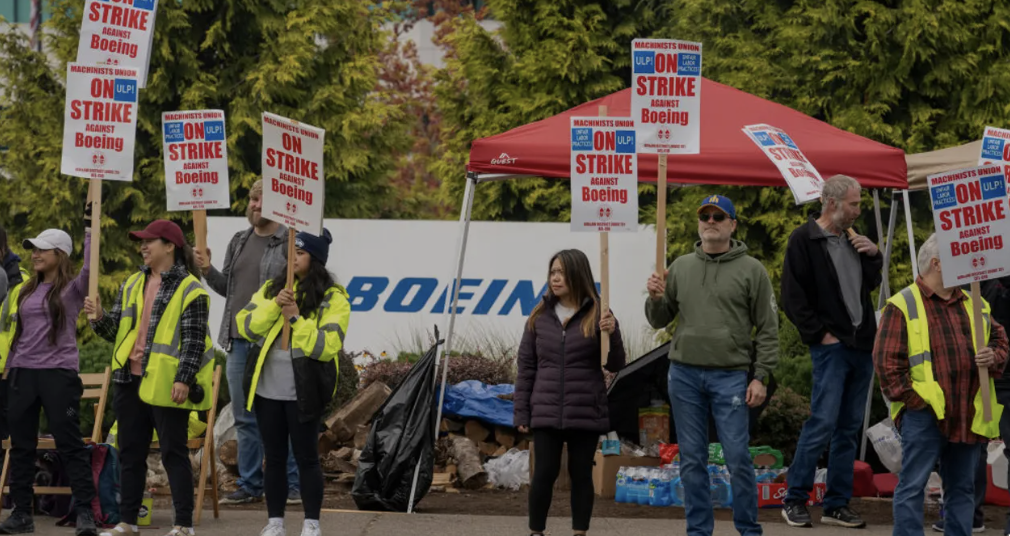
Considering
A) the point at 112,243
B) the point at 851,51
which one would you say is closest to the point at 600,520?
the point at 851,51

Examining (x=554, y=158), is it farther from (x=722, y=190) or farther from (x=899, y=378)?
(x=722, y=190)

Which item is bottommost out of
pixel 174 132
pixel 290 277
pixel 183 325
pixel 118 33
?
pixel 183 325

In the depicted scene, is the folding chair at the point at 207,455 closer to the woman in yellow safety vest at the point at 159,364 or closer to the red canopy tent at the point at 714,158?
the woman in yellow safety vest at the point at 159,364

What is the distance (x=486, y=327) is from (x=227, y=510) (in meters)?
5.24

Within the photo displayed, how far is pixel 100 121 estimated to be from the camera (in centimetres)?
872

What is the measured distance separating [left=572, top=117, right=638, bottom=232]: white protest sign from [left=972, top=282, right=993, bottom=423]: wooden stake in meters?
2.00

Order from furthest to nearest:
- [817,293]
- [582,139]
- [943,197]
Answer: [817,293]
[582,139]
[943,197]

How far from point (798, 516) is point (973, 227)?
2.68m

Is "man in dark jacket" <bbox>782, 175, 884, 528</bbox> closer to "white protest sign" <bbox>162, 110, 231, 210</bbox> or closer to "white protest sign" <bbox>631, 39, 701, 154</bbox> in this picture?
"white protest sign" <bbox>631, 39, 701, 154</bbox>

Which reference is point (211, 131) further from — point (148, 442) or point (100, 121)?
point (148, 442)

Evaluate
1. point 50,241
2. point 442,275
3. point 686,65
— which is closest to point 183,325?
point 50,241

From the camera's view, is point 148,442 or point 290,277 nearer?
point 290,277

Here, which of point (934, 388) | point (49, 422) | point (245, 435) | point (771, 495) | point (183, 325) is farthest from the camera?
point (771, 495)

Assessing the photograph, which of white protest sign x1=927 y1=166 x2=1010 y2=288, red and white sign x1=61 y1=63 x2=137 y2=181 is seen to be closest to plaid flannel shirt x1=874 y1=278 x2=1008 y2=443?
white protest sign x1=927 y1=166 x2=1010 y2=288
